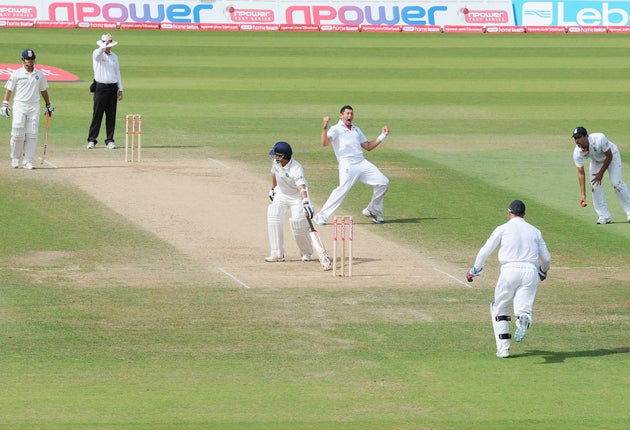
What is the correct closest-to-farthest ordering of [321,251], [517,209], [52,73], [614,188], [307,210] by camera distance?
[517,209], [307,210], [321,251], [614,188], [52,73]

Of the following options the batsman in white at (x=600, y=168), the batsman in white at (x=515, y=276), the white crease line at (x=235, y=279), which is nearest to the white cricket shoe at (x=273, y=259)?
the white crease line at (x=235, y=279)

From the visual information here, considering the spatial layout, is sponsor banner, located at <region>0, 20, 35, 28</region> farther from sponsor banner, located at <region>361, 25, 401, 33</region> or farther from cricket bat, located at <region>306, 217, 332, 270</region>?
cricket bat, located at <region>306, 217, 332, 270</region>

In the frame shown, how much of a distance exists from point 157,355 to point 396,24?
35865mm

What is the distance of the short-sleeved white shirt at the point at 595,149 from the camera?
2030 centimetres

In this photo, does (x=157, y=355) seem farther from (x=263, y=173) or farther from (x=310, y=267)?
(x=263, y=173)

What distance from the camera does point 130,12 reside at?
46062 mm

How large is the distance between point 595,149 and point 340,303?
678 centimetres

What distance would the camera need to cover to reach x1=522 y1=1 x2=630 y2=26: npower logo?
157 feet

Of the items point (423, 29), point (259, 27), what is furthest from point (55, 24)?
point (423, 29)

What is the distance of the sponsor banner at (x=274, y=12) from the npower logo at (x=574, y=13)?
79cm

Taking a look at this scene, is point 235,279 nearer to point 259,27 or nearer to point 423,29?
point 259,27

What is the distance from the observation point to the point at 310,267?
17.7m

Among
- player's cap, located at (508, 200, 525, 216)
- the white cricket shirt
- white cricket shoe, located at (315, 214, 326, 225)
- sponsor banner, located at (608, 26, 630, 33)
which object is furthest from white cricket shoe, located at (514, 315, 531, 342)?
sponsor banner, located at (608, 26, 630, 33)

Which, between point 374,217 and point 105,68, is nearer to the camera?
Answer: point 374,217
